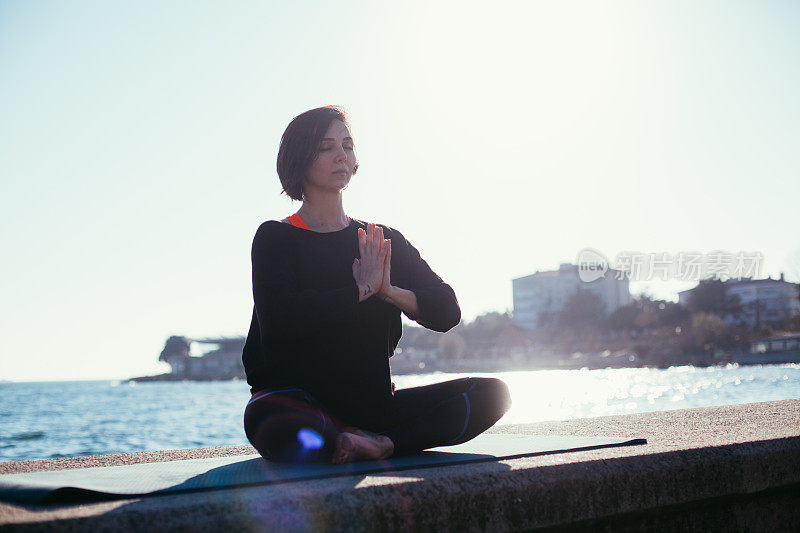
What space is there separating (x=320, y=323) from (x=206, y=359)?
134 metres

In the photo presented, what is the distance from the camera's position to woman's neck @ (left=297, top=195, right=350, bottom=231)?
2.56 meters

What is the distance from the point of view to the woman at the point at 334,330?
2197 mm

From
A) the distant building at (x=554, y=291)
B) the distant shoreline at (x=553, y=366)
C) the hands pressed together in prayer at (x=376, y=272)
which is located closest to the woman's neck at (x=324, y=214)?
the hands pressed together in prayer at (x=376, y=272)

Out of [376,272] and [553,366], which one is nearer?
[376,272]

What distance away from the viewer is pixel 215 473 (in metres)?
1.92

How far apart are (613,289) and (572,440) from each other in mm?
110568

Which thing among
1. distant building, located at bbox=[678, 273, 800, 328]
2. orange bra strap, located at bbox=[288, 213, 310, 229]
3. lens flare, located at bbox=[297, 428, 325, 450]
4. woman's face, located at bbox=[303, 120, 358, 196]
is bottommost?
lens flare, located at bbox=[297, 428, 325, 450]

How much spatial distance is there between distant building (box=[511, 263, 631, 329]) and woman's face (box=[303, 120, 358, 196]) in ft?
338

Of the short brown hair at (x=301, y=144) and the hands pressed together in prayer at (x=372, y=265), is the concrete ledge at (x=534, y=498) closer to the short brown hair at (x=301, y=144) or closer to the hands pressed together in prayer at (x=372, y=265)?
the hands pressed together in prayer at (x=372, y=265)

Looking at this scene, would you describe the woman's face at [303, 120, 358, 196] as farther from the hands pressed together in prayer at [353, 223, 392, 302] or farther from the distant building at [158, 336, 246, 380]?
the distant building at [158, 336, 246, 380]


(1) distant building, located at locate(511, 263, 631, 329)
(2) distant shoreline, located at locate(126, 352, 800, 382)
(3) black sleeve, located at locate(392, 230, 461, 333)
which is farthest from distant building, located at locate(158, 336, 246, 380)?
(3) black sleeve, located at locate(392, 230, 461, 333)

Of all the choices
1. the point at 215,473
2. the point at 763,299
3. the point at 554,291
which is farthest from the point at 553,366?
the point at 215,473

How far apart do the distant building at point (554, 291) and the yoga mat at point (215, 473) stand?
10299 centimetres

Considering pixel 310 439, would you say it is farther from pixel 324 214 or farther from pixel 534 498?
pixel 324 214
